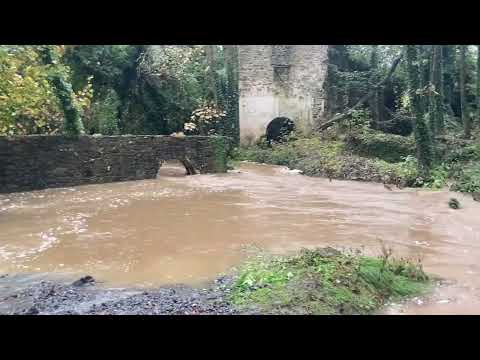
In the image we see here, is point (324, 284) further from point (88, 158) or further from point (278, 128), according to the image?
point (278, 128)

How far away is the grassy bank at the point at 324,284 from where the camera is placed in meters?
5.09

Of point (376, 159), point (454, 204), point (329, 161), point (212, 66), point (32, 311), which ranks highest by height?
point (212, 66)

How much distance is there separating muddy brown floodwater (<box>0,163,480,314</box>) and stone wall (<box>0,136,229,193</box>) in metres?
0.48

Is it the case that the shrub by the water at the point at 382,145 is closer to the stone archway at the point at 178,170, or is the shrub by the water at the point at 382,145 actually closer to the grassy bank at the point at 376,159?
the grassy bank at the point at 376,159

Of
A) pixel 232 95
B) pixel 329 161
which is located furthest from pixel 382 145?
pixel 232 95

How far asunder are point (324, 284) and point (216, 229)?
4488 millimetres

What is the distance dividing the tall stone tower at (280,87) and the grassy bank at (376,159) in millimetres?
2081

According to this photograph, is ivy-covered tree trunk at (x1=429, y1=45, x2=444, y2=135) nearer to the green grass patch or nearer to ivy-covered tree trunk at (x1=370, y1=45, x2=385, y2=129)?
the green grass patch

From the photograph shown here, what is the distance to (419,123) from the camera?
15820 mm

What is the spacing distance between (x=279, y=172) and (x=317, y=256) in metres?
Result: 13.6

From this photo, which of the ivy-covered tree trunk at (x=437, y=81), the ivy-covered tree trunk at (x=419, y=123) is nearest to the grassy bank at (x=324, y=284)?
the ivy-covered tree trunk at (x=419, y=123)
